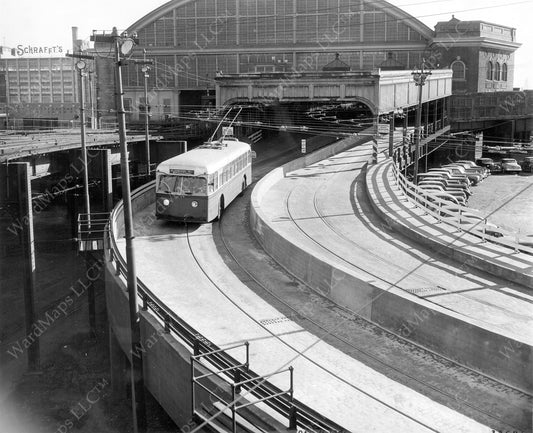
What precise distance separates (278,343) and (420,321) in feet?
10.9

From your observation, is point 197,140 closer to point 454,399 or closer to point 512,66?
point 454,399

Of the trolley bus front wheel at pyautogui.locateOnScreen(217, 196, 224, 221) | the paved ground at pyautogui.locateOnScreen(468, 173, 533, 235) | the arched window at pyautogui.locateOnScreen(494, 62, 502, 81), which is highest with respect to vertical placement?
the arched window at pyautogui.locateOnScreen(494, 62, 502, 81)

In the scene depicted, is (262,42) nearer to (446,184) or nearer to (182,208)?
(446,184)

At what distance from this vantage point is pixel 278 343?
1557 cm

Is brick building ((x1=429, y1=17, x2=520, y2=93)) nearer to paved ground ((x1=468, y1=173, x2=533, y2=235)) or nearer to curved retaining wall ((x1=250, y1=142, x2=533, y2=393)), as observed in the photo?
paved ground ((x1=468, y1=173, x2=533, y2=235))

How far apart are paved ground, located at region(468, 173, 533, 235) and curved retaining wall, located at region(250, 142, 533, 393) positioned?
835 inches

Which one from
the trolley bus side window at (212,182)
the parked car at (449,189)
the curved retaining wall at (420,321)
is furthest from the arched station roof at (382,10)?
the curved retaining wall at (420,321)

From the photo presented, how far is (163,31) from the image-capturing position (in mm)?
73062

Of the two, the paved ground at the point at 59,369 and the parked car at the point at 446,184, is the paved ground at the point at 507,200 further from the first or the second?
the paved ground at the point at 59,369

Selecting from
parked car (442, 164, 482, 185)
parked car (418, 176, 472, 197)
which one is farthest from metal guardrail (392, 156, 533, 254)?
parked car (442, 164, 482, 185)

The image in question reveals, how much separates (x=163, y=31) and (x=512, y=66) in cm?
5016

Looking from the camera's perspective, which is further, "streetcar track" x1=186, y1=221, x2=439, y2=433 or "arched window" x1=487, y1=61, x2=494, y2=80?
"arched window" x1=487, y1=61, x2=494, y2=80

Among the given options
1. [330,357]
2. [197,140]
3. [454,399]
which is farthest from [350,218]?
[197,140]

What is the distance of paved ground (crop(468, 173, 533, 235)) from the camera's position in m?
43.8
